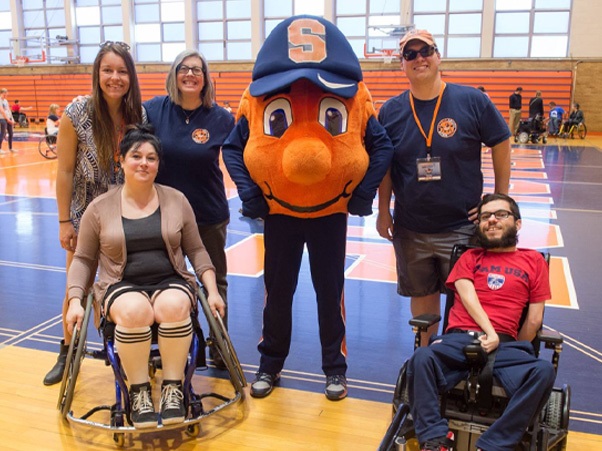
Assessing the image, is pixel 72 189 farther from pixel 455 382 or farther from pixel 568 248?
pixel 568 248

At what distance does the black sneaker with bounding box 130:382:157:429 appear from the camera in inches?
90.8

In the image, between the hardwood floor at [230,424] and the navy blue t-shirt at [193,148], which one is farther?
the navy blue t-shirt at [193,148]

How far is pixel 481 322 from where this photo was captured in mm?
2326

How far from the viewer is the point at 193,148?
281 cm

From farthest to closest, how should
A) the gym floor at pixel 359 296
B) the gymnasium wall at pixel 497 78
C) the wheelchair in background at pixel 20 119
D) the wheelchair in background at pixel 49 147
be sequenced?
the wheelchair in background at pixel 20 119
the gymnasium wall at pixel 497 78
the wheelchair in background at pixel 49 147
the gym floor at pixel 359 296

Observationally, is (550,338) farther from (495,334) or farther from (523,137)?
(523,137)

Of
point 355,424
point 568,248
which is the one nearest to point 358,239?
point 568,248

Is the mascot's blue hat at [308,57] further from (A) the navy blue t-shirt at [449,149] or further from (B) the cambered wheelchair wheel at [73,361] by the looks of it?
(B) the cambered wheelchair wheel at [73,361]

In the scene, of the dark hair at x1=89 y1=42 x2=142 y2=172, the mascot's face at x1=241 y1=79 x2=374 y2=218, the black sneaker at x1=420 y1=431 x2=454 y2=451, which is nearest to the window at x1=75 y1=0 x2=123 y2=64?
the dark hair at x1=89 y1=42 x2=142 y2=172

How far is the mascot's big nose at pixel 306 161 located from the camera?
8.03ft

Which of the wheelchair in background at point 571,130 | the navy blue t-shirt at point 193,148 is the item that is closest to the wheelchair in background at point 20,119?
the wheelchair in background at point 571,130

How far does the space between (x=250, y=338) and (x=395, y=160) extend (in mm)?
1505

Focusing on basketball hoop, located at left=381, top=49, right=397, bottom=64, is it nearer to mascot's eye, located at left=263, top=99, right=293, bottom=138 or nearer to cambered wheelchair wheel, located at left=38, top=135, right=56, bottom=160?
cambered wheelchair wheel, located at left=38, top=135, right=56, bottom=160

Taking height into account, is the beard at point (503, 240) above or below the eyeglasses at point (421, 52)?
below
